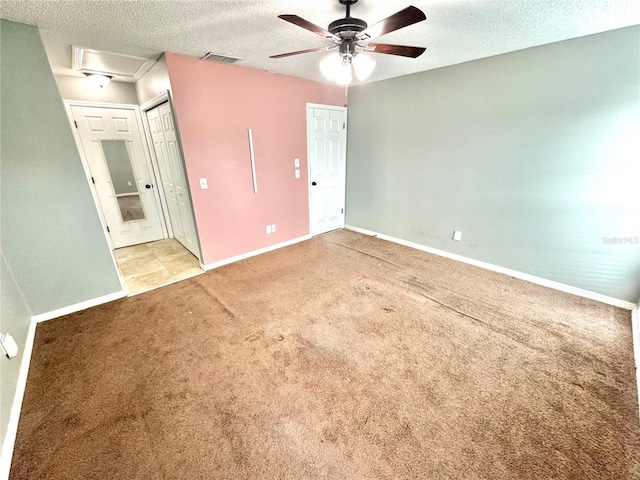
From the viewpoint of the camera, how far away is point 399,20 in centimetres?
137

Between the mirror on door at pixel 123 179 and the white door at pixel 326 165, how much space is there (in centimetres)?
275

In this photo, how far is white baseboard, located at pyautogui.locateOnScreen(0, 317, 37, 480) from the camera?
1299 mm

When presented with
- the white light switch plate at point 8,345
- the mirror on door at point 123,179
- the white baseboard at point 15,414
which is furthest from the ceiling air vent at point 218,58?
the white baseboard at point 15,414

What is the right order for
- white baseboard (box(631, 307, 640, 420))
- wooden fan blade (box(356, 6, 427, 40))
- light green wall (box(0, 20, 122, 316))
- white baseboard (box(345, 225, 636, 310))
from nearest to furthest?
wooden fan blade (box(356, 6, 427, 40)) → white baseboard (box(631, 307, 640, 420)) → light green wall (box(0, 20, 122, 316)) → white baseboard (box(345, 225, 636, 310))

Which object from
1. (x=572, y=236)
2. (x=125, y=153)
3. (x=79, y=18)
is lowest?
(x=572, y=236)

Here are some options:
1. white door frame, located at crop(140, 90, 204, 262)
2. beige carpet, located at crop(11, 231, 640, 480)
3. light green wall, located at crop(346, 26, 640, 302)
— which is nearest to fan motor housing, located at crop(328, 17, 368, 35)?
white door frame, located at crop(140, 90, 204, 262)

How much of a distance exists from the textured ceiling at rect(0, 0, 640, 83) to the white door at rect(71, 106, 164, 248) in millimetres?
1050

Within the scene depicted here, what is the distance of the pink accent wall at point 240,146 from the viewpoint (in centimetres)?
286

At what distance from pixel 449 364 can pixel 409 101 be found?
328 centimetres

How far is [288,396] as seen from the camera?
1.69 meters

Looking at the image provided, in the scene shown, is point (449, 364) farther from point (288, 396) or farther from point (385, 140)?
point (385, 140)

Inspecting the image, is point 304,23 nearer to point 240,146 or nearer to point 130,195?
point 240,146

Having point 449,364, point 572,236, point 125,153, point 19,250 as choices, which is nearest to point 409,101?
point 572,236

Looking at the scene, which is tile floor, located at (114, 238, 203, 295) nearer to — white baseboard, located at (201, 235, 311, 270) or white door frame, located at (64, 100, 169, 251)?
white baseboard, located at (201, 235, 311, 270)
